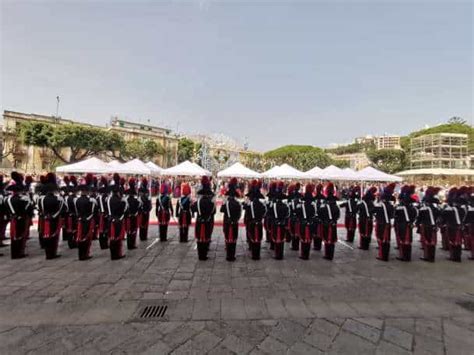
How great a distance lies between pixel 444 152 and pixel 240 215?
46.3 meters

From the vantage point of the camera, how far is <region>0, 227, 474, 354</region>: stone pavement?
106 inches

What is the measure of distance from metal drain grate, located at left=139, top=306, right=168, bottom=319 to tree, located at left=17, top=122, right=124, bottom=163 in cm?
3491

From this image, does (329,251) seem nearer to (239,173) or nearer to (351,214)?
(351,214)

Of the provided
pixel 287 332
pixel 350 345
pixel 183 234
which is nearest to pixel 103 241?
pixel 183 234

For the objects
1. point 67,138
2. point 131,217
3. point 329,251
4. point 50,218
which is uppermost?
point 67,138

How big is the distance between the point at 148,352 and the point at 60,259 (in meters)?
3.97

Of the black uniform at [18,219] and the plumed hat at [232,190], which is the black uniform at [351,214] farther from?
the black uniform at [18,219]

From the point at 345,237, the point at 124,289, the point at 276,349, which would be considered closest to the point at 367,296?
the point at 276,349

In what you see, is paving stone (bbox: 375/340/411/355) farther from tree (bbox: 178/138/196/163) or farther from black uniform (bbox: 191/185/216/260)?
tree (bbox: 178/138/196/163)

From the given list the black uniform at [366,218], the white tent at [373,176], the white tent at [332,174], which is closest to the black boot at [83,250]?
the black uniform at [366,218]

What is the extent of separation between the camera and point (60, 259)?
5434 millimetres

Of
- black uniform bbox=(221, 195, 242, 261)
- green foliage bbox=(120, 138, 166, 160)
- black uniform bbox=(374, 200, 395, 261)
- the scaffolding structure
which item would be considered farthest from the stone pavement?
the scaffolding structure

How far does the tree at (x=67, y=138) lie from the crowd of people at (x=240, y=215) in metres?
30.0

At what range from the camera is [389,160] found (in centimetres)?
5097
